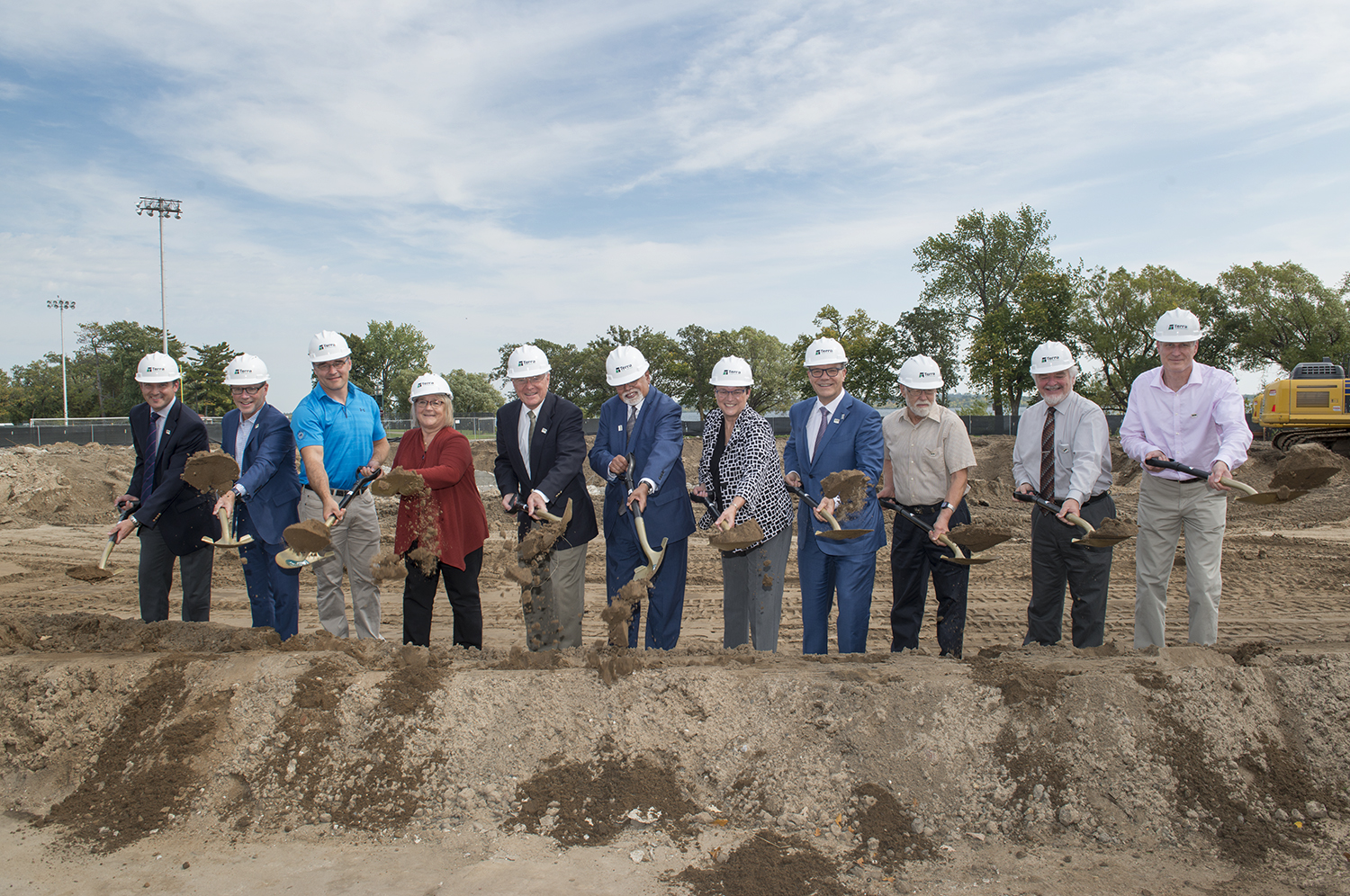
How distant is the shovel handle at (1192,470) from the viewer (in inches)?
157

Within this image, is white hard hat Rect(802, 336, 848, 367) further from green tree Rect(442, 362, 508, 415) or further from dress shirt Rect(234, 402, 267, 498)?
green tree Rect(442, 362, 508, 415)

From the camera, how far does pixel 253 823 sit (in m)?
3.14

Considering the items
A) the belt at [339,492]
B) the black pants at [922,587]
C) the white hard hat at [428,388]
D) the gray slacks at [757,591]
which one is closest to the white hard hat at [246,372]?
the belt at [339,492]

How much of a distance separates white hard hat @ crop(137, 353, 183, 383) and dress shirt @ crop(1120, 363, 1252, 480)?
568 cm

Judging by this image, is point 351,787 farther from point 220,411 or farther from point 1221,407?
point 220,411

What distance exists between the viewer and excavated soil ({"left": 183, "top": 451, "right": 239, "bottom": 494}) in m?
4.63

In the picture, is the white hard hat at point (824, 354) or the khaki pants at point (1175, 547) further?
the white hard hat at point (824, 354)

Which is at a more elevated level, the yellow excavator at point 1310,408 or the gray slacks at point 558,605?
the yellow excavator at point 1310,408

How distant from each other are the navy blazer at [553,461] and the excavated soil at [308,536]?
992 mm

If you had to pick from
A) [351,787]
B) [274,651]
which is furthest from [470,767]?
[274,651]

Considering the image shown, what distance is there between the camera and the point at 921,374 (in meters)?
4.62

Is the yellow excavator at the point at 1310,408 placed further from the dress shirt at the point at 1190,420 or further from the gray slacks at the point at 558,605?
the gray slacks at the point at 558,605

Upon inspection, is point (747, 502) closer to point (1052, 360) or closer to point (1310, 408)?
point (1052, 360)

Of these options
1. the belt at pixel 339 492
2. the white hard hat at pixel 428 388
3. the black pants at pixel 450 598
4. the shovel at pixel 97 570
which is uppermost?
the white hard hat at pixel 428 388
